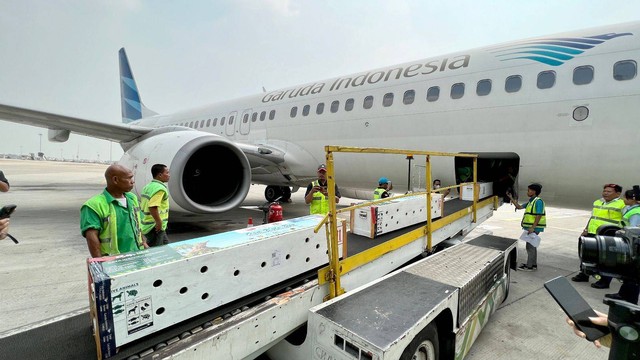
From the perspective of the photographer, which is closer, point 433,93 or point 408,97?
point 433,93

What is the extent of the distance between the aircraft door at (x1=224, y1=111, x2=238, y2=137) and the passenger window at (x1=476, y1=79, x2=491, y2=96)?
22.7ft

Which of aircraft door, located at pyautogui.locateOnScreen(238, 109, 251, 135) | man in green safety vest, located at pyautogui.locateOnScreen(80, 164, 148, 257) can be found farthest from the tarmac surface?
aircraft door, located at pyautogui.locateOnScreen(238, 109, 251, 135)

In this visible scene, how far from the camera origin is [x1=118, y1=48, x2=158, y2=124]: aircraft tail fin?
16938mm

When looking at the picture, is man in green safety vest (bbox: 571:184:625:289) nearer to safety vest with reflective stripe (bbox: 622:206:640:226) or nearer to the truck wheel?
safety vest with reflective stripe (bbox: 622:206:640:226)

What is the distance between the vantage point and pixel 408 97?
19.2 ft

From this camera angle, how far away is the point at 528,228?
5.03m

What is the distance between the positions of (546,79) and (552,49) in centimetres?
56

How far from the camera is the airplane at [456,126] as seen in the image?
421 cm

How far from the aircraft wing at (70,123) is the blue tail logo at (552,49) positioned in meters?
7.12

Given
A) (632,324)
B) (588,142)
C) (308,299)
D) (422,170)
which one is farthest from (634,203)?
(308,299)

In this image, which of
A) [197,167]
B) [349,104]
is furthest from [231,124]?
[349,104]

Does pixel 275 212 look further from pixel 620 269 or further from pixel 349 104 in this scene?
pixel 349 104

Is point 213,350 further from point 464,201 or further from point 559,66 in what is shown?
point 559,66

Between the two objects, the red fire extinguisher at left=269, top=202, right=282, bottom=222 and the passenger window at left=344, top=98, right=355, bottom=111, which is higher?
the passenger window at left=344, top=98, right=355, bottom=111
